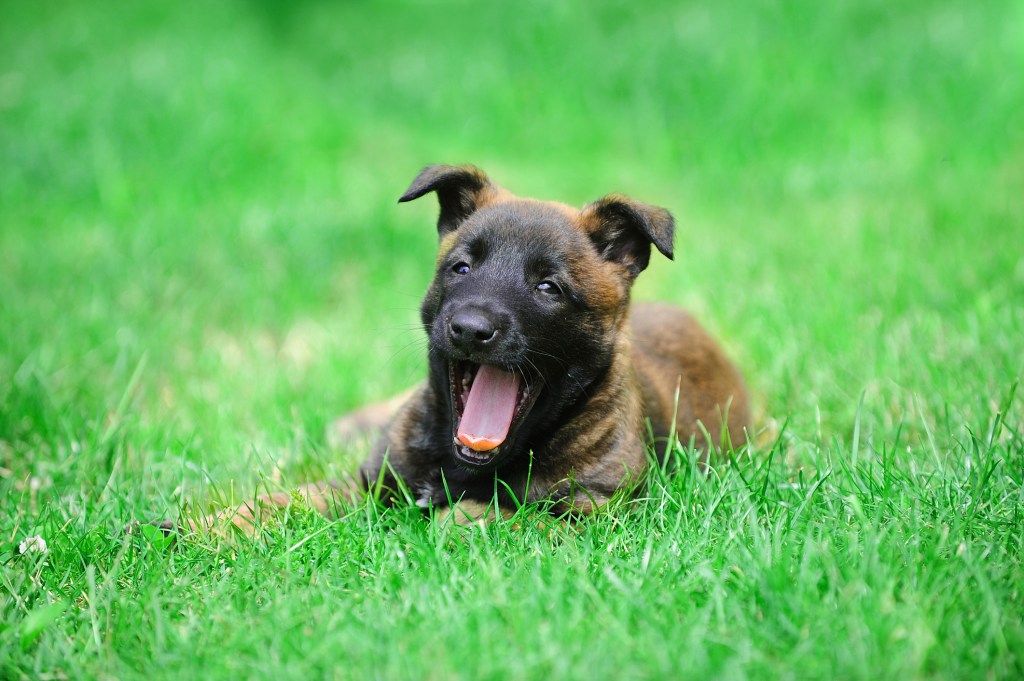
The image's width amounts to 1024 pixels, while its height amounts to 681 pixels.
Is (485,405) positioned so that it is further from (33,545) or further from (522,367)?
(33,545)

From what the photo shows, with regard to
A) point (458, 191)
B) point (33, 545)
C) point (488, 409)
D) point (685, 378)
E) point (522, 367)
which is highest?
point (458, 191)

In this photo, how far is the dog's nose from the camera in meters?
3.09

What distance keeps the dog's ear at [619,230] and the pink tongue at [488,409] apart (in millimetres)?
671

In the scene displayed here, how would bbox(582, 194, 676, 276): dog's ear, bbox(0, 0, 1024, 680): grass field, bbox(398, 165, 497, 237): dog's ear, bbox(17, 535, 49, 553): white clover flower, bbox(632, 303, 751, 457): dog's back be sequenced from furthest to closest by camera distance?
bbox(632, 303, 751, 457): dog's back, bbox(398, 165, 497, 237): dog's ear, bbox(582, 194, 676, 276): dog's ear, bbox(17, 535, 49, 553): white clover flower, bbox(0, 0, 1024, 680): grass field

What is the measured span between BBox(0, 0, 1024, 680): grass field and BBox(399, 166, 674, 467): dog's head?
0.45m

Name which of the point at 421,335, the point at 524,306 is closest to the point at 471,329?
the point at 524,306

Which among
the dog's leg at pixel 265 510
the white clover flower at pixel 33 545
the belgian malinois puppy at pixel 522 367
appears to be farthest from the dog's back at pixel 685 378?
the white clover flower at pixel 33 545

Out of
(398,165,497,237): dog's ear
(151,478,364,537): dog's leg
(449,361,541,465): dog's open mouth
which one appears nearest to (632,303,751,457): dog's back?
(449,361,541,465): dog's open mouth

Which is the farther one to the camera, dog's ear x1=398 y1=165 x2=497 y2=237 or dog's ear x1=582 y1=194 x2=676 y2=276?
dog's ear x1=398 y1=165 x2=497 y2=237

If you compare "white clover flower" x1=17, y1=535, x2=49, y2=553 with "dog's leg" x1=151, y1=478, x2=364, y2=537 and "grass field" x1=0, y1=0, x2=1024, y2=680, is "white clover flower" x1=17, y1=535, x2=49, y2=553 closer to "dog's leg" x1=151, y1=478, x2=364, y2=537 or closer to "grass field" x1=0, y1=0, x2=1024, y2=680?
"grass field" x1=0, y1=0, x2=1024, y2=680

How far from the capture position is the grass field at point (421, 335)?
8.07 feet

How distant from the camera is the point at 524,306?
3268mm

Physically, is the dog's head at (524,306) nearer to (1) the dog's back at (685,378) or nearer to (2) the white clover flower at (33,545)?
(1) the dog's back at (685,378)

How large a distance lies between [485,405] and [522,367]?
20cm
